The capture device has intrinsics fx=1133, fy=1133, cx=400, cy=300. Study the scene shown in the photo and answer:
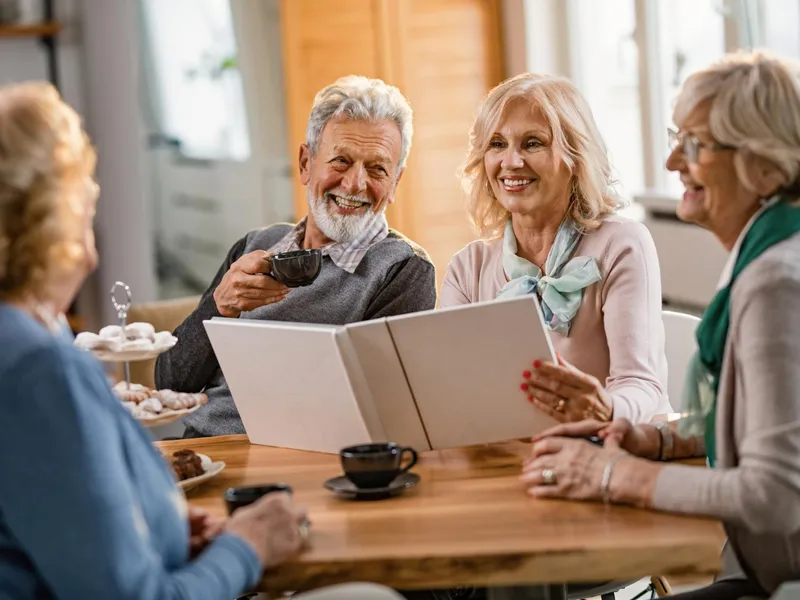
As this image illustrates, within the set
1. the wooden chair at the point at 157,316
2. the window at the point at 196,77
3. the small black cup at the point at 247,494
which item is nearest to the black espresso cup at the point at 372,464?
the small black cup at the point at 247,494

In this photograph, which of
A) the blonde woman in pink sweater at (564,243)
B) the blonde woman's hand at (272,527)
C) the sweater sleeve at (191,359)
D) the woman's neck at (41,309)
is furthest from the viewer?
the sweater sleeve at (191,359)

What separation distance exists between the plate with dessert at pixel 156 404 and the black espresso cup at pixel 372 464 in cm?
28

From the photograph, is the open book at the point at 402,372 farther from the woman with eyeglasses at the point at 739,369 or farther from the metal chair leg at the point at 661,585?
the metal chair leg at the point at 661,585

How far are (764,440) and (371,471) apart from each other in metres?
0.53

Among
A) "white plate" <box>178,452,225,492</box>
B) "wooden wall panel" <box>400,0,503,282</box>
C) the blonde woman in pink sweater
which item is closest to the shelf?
"wooden wall panel" <box>400,0,503,282</box>

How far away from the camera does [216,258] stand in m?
5.86

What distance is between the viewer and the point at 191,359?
7.73ft

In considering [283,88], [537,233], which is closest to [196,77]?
[283,88]

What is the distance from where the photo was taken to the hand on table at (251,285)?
7.06 feet

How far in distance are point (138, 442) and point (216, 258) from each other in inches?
182

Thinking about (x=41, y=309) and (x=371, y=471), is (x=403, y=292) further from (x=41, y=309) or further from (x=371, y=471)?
(x=41, y=309)

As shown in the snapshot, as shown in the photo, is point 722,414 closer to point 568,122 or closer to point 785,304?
point 785,304

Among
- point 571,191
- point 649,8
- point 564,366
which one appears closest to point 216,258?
point 649,8

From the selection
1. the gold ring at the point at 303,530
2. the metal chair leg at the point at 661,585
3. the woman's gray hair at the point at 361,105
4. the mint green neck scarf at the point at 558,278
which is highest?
the woman's gray hair at the point at 361,105
